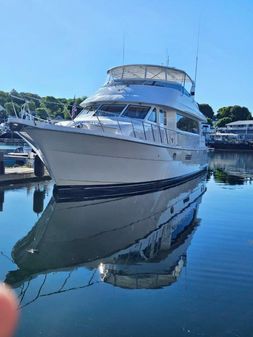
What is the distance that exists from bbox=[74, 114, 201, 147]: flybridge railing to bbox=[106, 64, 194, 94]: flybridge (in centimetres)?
294

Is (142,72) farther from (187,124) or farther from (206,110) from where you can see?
(206,110)

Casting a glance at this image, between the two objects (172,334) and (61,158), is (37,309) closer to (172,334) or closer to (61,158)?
(172,334)

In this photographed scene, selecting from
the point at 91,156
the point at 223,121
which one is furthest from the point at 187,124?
the point at 223,121

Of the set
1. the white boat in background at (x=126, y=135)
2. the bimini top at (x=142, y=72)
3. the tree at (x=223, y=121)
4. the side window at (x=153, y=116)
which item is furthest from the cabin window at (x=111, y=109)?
the tree at (x=223, y=121)

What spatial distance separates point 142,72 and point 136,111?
14.0ft

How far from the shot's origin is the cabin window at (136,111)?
16.9m

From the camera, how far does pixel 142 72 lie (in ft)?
66.8

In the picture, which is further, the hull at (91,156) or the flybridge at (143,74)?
the flybridge at (143,74)

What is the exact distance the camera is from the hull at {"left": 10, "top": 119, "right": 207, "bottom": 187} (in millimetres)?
13430

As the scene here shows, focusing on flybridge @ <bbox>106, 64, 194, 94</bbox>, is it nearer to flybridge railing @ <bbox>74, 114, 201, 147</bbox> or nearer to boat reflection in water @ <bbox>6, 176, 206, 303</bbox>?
flybridge railing @ <bbox>74, 114, 201, 147</bbox>

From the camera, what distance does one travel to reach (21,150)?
31.1 meters

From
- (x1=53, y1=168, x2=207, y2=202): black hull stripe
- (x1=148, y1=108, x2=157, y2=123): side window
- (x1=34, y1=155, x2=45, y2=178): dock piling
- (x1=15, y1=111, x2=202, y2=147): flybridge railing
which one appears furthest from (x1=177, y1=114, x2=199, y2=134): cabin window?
(x1=34, y1=155, x2=45, y2=178): dock piling

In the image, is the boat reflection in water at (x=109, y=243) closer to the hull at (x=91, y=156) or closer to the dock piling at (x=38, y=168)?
the hull at (x=91, y=156)

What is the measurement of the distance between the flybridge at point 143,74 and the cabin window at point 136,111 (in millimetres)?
2545
